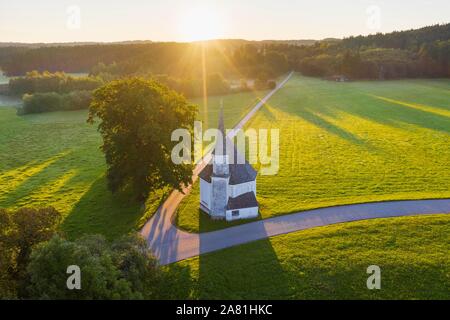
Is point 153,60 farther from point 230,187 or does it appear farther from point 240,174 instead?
point 230,187

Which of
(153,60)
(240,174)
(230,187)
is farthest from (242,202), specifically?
(153,60)

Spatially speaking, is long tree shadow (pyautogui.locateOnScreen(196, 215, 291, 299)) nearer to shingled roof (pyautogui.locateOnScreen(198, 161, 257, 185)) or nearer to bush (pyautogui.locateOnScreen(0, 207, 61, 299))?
shingled roof (pyautogui.locateOnScreen(198, 161, 257, 185))

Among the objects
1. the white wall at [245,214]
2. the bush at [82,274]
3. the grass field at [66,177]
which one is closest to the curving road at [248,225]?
the white wall at [245,214]

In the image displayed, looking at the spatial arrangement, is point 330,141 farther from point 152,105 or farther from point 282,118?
point 152,105

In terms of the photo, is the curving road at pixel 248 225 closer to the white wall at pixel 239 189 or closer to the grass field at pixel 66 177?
the grass field at pixel 66 177

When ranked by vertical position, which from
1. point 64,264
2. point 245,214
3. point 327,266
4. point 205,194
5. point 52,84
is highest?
point 52,84
